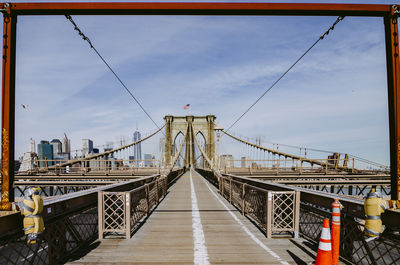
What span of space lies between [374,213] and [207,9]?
5239mm

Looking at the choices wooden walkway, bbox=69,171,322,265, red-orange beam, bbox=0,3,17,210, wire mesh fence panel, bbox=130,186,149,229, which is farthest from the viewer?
wire mesh fence panel, bbox=130,186,149,229

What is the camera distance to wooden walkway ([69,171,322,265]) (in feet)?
16.6

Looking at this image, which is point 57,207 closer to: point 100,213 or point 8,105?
point 100,213

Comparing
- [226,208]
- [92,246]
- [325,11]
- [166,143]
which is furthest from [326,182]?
[166,143]

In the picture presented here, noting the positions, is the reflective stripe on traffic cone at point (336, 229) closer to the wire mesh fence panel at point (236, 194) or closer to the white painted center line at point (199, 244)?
the white painted center line at point (199, 244)

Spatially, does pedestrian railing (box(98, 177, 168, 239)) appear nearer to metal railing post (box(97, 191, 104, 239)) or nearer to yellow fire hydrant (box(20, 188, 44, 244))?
metal railing post (box(97, 191, 104, 239))

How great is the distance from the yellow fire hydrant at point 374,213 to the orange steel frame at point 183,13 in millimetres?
990

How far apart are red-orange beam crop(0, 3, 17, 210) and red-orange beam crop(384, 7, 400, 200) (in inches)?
304

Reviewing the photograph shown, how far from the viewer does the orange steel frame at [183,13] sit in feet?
16.0

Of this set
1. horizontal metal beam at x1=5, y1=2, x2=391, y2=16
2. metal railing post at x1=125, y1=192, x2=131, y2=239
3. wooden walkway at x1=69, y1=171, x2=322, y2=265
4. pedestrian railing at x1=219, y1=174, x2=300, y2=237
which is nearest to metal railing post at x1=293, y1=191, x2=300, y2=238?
pedestrian railing at x1=219, y1=174, x2=300, y2=237

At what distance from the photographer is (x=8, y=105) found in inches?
194

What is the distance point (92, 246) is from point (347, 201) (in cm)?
587

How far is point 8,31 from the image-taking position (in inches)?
196

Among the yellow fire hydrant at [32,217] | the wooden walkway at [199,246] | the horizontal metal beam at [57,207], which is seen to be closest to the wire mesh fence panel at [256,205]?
the wooden walkway at [199,246]
